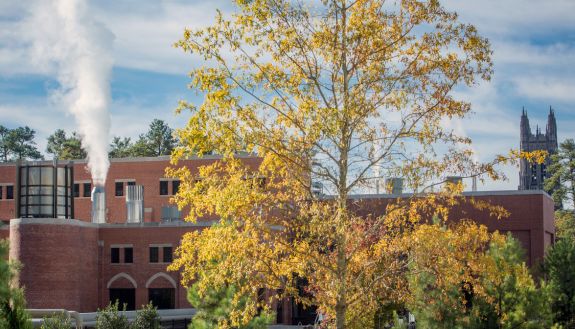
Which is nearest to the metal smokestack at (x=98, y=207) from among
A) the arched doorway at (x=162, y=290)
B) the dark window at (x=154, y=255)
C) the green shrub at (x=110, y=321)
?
the dark window at (x=154, y=255)

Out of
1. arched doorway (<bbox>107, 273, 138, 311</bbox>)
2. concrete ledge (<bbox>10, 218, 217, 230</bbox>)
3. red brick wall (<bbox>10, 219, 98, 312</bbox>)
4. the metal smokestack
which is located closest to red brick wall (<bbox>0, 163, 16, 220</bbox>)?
the metal smokestack

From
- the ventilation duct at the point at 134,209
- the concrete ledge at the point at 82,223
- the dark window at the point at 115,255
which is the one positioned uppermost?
the ventilation duct at the point at 134,209

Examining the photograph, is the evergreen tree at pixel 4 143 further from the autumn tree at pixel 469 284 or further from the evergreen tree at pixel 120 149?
the autumn tree at pixel 469 284

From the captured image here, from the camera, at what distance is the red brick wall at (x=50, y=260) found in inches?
2003

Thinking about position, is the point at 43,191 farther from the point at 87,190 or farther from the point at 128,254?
the point at 87,190

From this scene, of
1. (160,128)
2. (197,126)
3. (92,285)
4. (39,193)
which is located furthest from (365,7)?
(160,128)

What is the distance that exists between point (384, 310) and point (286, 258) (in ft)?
72.3

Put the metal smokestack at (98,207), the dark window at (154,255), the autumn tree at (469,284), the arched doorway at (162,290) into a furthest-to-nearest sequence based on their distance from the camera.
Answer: the metal smokestack at (98,207), the dark window at (154,255), the arched doorway at (162,290), the autumn tree at (469,284)

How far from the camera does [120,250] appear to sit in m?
58.6

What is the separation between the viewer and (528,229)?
6047 centimetres

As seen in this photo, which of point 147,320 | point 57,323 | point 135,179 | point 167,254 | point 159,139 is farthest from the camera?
point 159,139

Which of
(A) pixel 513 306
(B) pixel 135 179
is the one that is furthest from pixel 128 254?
(A) pixel 513 306

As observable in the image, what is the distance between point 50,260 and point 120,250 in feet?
25.0

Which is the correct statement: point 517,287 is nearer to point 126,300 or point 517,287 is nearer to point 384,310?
point 384,310
